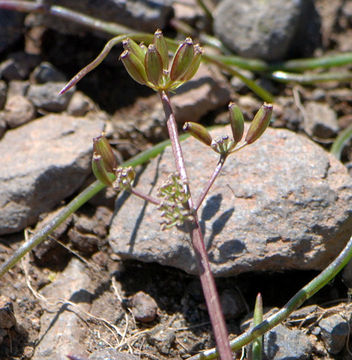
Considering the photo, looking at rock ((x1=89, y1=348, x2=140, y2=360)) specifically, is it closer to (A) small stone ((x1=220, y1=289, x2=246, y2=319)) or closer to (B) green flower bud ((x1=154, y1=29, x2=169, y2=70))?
(A) small stone ((x1=220, y1=289, x2=246, y2=319))

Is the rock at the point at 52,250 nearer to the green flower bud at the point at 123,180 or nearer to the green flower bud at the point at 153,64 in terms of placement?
the green flower bud at the point at 123,180

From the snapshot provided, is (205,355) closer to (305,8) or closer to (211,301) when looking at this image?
(211,301)

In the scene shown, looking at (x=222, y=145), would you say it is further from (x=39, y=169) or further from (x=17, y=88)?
(x=17, y=88)

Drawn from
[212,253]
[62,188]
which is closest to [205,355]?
[212,253]

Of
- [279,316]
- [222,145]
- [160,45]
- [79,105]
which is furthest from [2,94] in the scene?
[279,316]

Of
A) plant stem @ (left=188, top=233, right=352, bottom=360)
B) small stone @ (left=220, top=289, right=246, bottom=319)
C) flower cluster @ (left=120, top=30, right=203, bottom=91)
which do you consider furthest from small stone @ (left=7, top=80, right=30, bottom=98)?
plant stem @ (left=188, top=233, right=352, bottom=360)

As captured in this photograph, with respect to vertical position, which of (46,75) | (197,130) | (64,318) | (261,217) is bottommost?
(64,318)
